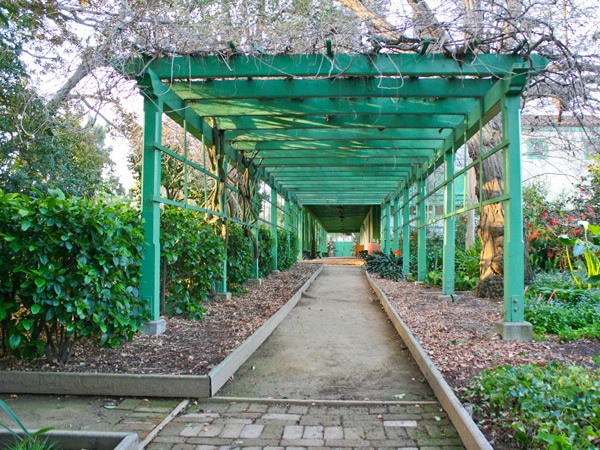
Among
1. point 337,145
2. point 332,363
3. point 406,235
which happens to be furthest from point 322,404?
point 406,235

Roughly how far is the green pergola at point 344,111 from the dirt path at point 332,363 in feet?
4.54

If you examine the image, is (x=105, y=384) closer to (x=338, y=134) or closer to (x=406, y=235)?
(x=338, y=134)

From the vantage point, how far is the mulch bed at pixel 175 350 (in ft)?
14.0

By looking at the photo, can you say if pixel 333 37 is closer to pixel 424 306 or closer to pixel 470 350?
pixel 470 350

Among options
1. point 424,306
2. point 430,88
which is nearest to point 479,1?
point 430,88

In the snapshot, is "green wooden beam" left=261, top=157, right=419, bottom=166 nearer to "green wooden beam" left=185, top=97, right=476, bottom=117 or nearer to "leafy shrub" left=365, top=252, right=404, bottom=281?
"leafy shrub" left=365, top=252, right=404, bottom=281

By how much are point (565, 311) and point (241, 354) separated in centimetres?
394

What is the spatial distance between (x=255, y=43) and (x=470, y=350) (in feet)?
13.5

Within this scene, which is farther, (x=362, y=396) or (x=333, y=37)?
(x=333, y=37)

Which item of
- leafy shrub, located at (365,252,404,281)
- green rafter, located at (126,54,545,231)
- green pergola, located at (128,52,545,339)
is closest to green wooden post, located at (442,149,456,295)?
green pergola, located at (128,52,545,339)

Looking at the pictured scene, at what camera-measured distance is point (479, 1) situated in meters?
5.92

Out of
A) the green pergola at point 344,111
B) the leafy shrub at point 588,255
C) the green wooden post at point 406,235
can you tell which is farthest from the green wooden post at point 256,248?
the leafy shrub at point 588,255

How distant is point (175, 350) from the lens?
4.96 meters

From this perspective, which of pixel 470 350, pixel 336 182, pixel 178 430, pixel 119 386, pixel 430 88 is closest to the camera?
pixel 178 430
